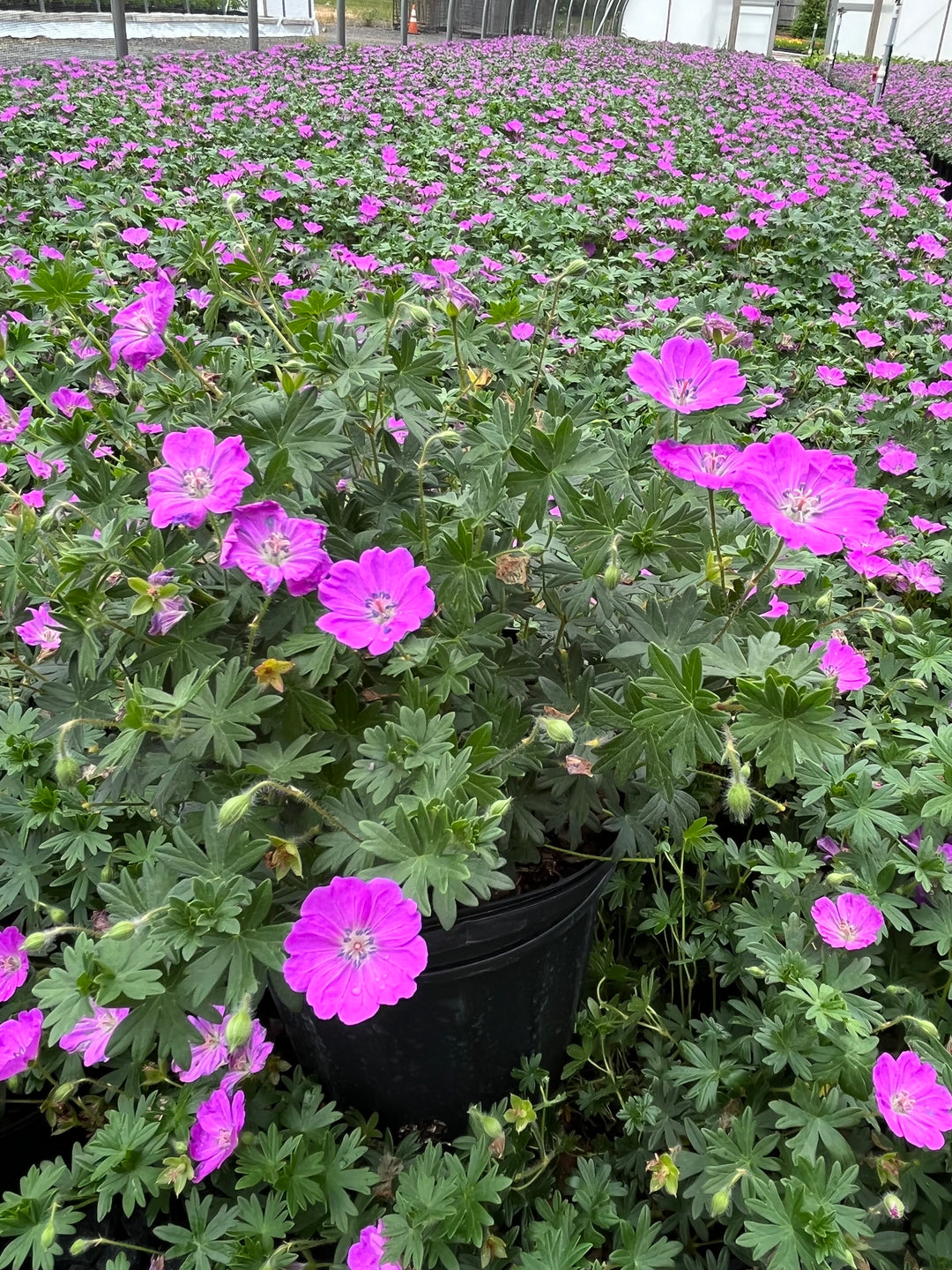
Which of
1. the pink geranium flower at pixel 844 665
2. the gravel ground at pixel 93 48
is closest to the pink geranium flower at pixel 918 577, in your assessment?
the pink geranium flower at pixel 844 665

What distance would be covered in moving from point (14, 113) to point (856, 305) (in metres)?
5.75

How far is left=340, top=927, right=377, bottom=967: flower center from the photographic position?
0.91 m

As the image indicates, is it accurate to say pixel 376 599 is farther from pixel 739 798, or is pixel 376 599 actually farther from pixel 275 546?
pixel 739 798

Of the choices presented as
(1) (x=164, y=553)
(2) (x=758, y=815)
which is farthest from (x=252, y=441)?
(2) (x=758, y=815)

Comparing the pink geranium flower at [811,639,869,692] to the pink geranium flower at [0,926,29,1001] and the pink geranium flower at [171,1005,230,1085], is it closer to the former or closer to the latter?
the pink geranium flower at [171,1005,230,1085]

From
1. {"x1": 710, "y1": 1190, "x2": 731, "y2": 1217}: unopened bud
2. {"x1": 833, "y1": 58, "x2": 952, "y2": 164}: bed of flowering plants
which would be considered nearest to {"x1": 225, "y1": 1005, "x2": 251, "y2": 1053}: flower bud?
{"x1": 710, "y1": 1190, "x2": 731, "y2": 1217}: unopened bud

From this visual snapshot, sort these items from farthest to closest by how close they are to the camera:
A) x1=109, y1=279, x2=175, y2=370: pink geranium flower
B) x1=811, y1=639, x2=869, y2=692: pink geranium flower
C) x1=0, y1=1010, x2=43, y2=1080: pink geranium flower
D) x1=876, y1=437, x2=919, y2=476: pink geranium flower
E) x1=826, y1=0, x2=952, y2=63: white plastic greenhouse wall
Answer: x1=826, y1=0, x2=952, y2=63: white plastic greenhouse wall → x1=876, y1=437, x2=919, y2=476: pink geranium flower → x1=811, y1=639, x2=869, y2=692: pink geranium flower → x1=0, y1=1010, x2=43, y2=1080: pink geranium flower → x1=109, y1=279, x2=175, y2=370: pink geranium flower

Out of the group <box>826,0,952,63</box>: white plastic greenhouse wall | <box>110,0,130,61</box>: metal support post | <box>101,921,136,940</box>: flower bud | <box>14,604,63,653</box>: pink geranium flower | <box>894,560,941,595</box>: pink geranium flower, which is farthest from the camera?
<box>826,0,952,63</box>: white plastic greenhouse wall

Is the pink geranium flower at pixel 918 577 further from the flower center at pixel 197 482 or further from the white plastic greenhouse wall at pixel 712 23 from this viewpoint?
the white plastic greenhouse wall at pixel 712 23

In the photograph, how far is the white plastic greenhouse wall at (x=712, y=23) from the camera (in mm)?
25297

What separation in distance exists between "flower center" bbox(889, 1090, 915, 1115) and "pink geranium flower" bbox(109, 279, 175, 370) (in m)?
1.41

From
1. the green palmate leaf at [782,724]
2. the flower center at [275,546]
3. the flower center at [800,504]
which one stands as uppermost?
the flower center at [800,504]

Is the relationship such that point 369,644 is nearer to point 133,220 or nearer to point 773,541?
point 773,541

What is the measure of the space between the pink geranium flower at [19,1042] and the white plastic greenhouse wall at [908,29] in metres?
25.9
